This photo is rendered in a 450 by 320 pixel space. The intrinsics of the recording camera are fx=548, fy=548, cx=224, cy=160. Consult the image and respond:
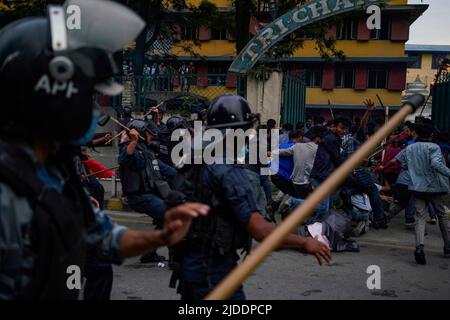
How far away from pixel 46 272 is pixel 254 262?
2.14ft

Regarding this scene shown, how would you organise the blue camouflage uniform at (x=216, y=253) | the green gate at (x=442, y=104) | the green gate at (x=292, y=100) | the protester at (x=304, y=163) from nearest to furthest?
the blue camouflage uniform at (x=216, y=253), the protester at (x=304, y=163), the green gate at (x=292, y=100), the green gate at (x=442, y=104)

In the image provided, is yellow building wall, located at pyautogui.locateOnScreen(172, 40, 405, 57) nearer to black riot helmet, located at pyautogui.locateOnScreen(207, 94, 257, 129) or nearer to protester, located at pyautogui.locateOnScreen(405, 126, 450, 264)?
protester, located at pyautogui.locateOnScreen(405, 126, 450, 264)

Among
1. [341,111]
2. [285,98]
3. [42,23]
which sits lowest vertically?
[341,111]

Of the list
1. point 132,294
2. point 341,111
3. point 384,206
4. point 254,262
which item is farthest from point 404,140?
point 341,111

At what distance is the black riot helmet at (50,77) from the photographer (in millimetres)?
1630

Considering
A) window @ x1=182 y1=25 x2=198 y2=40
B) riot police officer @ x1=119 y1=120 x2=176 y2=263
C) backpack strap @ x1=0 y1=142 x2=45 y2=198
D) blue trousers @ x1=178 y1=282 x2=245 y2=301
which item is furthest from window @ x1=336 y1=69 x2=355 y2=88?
backpack strap @ x1=0 y1=142 x2=45 y2=198

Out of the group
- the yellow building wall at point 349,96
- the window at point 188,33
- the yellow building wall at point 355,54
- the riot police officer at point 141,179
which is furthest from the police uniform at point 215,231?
the yellow building wall at point 349,96

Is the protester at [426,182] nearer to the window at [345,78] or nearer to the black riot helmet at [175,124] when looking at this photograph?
the black riot helmet at [175,124]

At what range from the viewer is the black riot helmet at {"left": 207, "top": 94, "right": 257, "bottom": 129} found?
344 centimetres

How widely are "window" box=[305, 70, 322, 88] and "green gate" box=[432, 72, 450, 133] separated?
52.8ft

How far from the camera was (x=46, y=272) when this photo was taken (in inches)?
63.7

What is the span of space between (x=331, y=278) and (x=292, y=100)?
712cm

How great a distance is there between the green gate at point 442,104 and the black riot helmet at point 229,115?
12.3m
